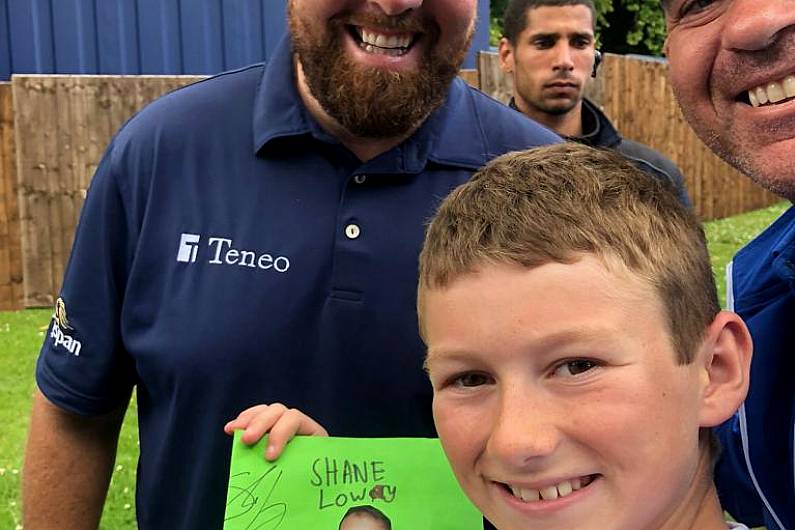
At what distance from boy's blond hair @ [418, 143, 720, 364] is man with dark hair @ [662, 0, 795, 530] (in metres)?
0.27

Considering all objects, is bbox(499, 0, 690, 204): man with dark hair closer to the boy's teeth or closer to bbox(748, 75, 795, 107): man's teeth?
bbox(748, 75, 795, 107): man's teeth

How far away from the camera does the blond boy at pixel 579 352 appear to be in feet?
4.43

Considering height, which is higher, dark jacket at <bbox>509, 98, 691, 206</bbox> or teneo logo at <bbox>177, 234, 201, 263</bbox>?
teneo logo at <bbox>177, 234, 201, 263</bbox>

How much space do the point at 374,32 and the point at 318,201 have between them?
0.40 m

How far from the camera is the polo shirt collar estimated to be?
1.96m

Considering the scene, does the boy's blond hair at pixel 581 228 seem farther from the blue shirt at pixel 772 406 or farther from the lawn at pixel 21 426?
the lawn at pixel 21 426

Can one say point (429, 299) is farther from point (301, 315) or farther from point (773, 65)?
point (773, 65)

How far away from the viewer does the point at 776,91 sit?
1.70 meters

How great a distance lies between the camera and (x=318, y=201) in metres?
1.94

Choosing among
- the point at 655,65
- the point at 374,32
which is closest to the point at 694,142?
the point at 655,65

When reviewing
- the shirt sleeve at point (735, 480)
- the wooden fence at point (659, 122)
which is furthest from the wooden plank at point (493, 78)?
the shirt sleeve at point (735, 480)

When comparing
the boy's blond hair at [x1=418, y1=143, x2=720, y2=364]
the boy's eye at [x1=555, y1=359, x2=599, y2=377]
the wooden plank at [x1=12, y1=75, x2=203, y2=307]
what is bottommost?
the wooden plank at [x1=12, y1=75, x2=203, y2=307]

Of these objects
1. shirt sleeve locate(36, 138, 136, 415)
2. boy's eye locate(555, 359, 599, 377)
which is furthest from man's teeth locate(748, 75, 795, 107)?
shirt sleeve locate(36, 138, 136, 415)
